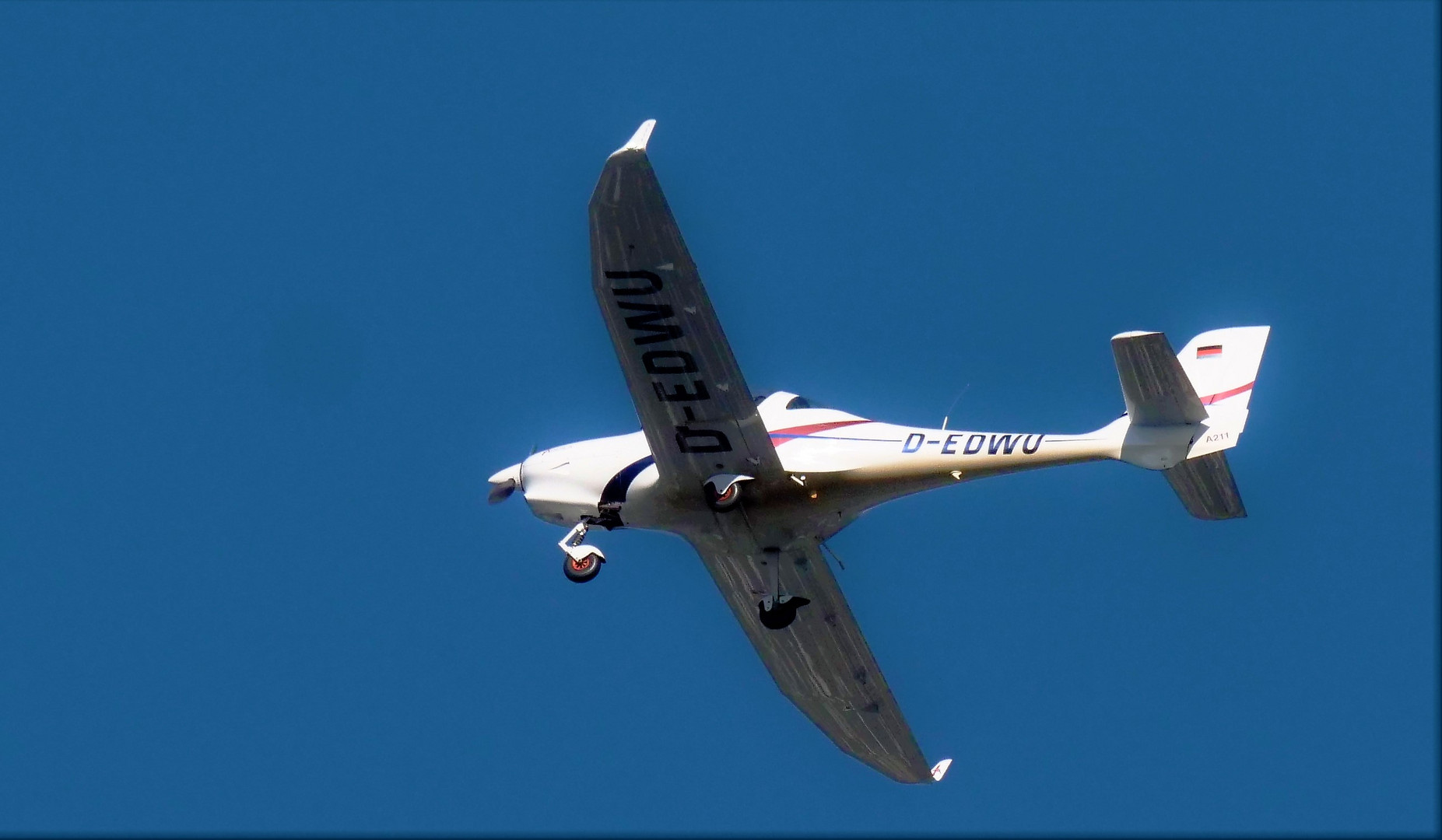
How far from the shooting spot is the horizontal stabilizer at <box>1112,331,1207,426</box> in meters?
22.8

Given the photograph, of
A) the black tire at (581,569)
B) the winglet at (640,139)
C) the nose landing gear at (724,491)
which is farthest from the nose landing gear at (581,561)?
the winglet at (640,139)

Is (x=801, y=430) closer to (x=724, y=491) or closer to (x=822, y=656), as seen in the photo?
(x=724, y=491)

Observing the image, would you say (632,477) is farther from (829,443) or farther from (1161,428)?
(1161,428)

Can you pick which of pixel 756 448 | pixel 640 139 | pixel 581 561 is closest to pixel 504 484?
pixel 581 561

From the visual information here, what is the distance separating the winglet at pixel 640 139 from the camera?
21.3m

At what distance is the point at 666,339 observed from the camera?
23.7 m

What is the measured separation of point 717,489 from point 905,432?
2.36 m

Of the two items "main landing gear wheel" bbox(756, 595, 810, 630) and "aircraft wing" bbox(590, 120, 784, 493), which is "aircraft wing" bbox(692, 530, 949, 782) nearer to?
"main landing gear wheel" bbox(756, 595, 810, 630)

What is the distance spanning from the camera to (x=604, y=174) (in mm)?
21609

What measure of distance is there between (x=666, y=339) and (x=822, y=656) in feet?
22.7

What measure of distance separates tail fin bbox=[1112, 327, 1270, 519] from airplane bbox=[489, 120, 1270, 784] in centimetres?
2

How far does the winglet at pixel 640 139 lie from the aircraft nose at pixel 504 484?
296 inches

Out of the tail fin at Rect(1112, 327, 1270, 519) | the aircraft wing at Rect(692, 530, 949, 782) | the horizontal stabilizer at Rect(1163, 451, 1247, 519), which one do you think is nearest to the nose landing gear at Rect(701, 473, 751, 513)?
the aircraft wing at Rect(692, 530, 949, 782)

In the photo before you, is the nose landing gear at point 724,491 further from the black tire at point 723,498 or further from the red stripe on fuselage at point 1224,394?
the red stripe on fuselage at point 1224,394
